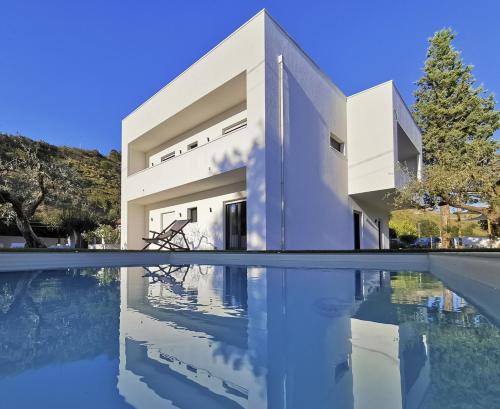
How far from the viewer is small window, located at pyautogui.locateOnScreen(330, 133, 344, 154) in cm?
1275

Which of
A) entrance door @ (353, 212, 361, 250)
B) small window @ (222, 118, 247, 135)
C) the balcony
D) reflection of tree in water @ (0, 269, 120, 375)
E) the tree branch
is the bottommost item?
reflection of tree in water @ (0, 269, 120, 375)

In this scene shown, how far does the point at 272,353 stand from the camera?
5.65 ft

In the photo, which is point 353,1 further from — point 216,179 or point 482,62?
point 482,62

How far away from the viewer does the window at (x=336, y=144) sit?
12750 mm

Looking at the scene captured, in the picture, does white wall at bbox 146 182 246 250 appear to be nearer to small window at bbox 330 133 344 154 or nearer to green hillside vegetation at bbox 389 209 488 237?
small window at bbox 330 133 344 154

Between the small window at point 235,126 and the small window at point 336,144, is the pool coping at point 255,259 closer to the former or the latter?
the small window at point 235,126

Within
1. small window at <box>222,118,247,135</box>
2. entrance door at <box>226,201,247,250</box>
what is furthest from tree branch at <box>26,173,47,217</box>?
small window at <box>222,118,247,135</box>

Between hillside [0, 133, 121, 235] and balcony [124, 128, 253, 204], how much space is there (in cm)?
683

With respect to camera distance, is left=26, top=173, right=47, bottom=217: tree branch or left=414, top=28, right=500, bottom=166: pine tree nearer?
left=26, top=173, right=47, bottom=217: tree branch


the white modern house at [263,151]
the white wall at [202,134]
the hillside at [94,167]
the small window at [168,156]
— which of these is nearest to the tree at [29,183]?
the white modern house at [263,151]

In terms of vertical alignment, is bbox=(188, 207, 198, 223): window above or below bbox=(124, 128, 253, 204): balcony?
below

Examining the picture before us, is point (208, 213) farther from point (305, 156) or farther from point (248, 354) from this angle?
point (248, 354)

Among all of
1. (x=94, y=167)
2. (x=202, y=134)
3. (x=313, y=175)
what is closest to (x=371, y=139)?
(x=313, y=175)

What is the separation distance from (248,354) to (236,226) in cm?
1003
